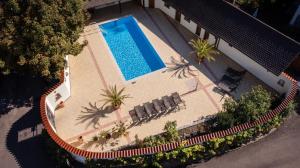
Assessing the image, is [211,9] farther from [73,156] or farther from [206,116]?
[73,156]

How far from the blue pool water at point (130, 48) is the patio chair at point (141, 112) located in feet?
13.3

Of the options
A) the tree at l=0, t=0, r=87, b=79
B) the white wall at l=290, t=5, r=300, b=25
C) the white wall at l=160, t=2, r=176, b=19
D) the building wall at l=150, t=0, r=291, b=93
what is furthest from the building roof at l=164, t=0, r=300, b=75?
the tree at l=0, t=0, r=87, b=79

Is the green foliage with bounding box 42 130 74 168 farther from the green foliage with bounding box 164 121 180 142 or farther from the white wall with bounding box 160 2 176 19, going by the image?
the white wall with bounding box 160 2 176 19

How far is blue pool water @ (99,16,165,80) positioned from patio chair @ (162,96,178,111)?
4105 mm

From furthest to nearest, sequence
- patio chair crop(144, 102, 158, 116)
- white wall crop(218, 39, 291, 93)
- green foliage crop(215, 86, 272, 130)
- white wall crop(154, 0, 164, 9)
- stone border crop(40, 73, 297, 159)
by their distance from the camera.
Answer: white wall crop(154, 0, 164, 9)
white wall crop(218, 39, 291, 93)
patio chair crop(144, 102, 158, 116)
green foliage crop(215, 86, 272, 130)
stone border crop(40, 73, 297, 159)

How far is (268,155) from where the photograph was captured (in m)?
24.8

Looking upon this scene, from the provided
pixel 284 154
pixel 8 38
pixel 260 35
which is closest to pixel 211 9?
pixel 260 35

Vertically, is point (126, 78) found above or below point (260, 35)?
below

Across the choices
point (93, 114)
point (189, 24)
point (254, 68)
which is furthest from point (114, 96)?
point (254, 68)

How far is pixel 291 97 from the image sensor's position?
996 inches

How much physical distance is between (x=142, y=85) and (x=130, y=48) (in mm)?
4743

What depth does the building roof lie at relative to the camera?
1058 inches

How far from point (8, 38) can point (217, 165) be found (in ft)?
60.7

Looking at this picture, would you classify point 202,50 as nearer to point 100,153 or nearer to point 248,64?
point 248,64
